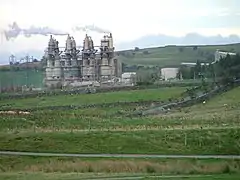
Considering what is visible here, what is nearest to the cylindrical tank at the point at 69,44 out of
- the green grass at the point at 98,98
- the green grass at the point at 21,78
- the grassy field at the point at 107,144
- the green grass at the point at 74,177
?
the green grass at the point at 21,78

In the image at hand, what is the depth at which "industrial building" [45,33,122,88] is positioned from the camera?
140 m

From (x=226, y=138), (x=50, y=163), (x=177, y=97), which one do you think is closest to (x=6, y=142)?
(x=50, y=163)

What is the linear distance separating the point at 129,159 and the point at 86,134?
10305 mm

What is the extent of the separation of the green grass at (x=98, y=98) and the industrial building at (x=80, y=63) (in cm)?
2997

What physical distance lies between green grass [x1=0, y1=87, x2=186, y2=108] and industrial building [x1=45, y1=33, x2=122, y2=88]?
29970 mm

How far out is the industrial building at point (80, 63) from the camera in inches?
5492

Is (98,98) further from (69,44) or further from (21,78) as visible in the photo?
(21,78)

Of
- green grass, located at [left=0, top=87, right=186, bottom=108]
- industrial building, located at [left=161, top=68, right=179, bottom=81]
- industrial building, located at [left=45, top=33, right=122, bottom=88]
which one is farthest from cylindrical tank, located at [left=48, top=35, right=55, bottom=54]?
industrial building, located at [left=161, top=68, right=179, bottom=81]

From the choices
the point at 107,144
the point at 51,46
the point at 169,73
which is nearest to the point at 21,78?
the point at 51,46

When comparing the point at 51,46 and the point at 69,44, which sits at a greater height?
the point at 69,44

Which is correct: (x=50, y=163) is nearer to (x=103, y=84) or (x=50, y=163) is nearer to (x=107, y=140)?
(x=107, y=140)

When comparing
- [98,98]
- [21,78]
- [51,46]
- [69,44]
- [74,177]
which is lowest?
[74,177]

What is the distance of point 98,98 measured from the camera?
101 meters

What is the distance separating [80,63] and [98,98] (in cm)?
4283
